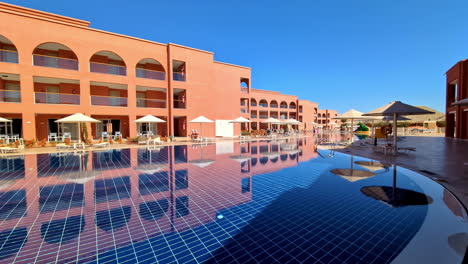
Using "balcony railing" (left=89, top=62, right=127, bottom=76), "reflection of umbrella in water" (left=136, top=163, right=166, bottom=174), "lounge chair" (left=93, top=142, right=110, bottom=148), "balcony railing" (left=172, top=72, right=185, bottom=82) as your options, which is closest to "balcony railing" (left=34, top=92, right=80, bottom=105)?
"balcony railing" (left=89, top=62, right=127, bottom=76)

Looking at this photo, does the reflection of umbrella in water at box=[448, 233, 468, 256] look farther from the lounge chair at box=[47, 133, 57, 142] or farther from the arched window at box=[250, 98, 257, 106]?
the arched window at box=[250, 98, 257, 106]

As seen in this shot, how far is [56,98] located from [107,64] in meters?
4.53

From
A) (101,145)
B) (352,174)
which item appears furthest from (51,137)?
(352,174)

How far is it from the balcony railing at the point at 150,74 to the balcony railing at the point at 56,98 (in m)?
5.10

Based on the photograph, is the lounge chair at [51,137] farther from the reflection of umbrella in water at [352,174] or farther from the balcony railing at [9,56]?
the reflection of umbrella in water at [352,174]

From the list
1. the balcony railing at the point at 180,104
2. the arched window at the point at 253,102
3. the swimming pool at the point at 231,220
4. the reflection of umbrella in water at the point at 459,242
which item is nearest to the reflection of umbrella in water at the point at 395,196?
the swimming pool at the point at 231,220

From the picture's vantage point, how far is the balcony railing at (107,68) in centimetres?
1634

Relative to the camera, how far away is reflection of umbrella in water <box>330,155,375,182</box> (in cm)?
555

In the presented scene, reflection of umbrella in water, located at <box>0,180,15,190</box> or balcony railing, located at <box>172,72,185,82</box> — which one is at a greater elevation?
balcony railing, located at <box>172,72,185,82</box>

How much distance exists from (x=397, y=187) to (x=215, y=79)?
783 inches

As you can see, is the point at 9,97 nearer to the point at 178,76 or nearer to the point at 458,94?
the point at 178,76

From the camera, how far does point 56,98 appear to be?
51.2ft

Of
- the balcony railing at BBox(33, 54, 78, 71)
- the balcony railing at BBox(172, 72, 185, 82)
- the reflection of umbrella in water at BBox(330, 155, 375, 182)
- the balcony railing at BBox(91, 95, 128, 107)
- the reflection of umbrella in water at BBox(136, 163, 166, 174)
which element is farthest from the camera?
the balcony railing at BBox(172, 72, 185, 82)

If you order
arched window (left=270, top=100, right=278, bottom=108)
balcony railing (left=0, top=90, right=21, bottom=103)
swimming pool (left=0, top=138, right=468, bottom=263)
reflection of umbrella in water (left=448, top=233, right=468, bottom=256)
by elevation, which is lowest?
swimming pool (left=0, top=138, right=468, bottom=263)
